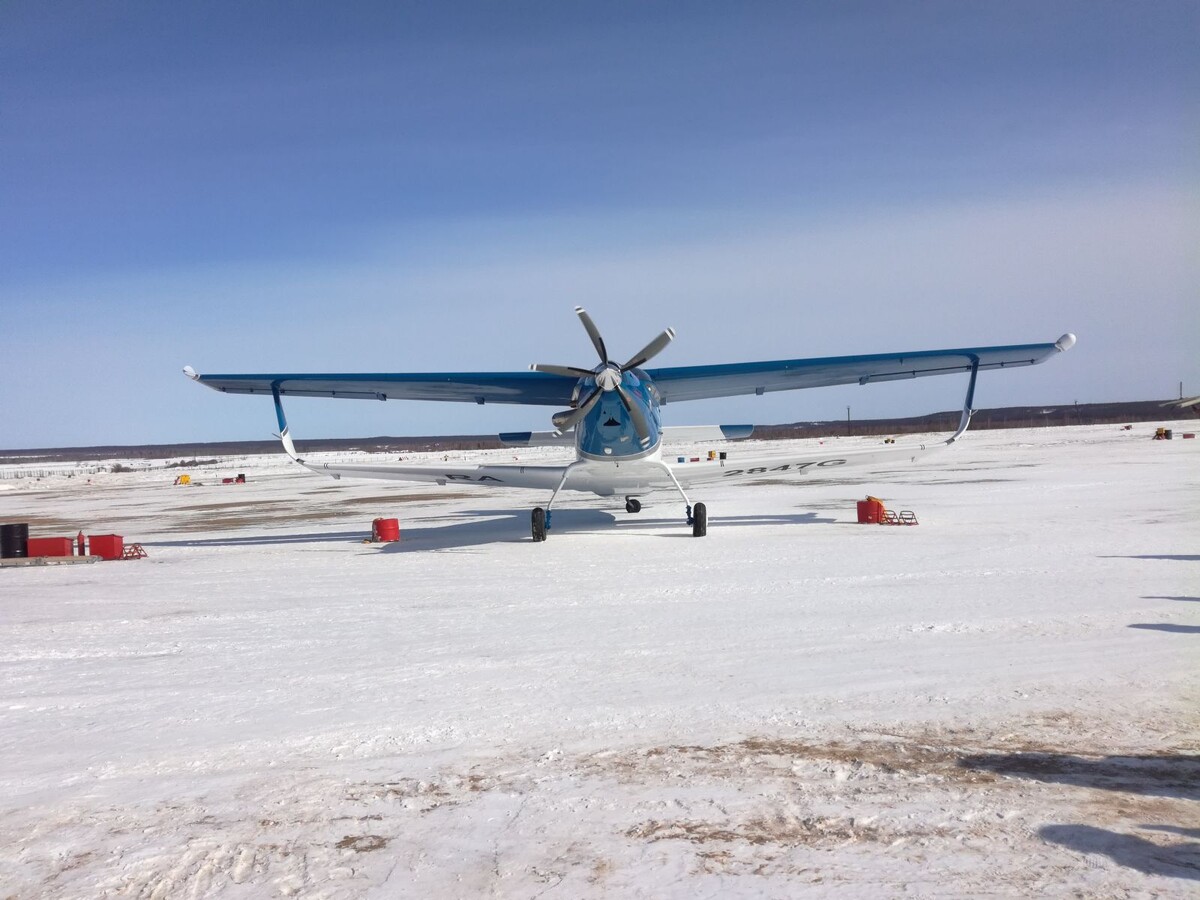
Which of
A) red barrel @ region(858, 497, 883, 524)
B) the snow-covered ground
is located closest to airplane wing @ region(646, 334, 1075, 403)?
red barrel @ region(858, 497, 883, 524)

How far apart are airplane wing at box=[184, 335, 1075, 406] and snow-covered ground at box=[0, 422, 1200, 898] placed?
5.49 meters

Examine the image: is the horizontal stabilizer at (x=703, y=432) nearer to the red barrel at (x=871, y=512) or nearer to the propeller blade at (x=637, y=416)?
the propeller blade at (x=637, y=416)

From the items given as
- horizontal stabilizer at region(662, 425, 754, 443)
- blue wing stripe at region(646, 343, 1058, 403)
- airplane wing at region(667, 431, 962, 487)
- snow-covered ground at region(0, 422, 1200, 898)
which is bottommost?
snow-covered ground at region(0, 422, 1200, 898)

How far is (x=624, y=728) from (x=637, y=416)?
1095cm

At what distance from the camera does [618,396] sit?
54.2 ft

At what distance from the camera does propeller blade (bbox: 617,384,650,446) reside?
53.7ft

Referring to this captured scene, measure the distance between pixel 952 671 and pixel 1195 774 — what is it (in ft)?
7.34

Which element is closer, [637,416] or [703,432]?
[637,416]

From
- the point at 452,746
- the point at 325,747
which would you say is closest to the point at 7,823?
the point at 325,747

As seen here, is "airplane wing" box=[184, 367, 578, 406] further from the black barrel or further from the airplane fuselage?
the black barrel

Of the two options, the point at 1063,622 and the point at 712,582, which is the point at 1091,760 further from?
the point at 712,582

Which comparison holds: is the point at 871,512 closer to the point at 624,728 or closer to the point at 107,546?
the point at 624,728

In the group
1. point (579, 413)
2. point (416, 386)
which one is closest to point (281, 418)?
point (416, 386)

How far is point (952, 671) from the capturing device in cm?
688
